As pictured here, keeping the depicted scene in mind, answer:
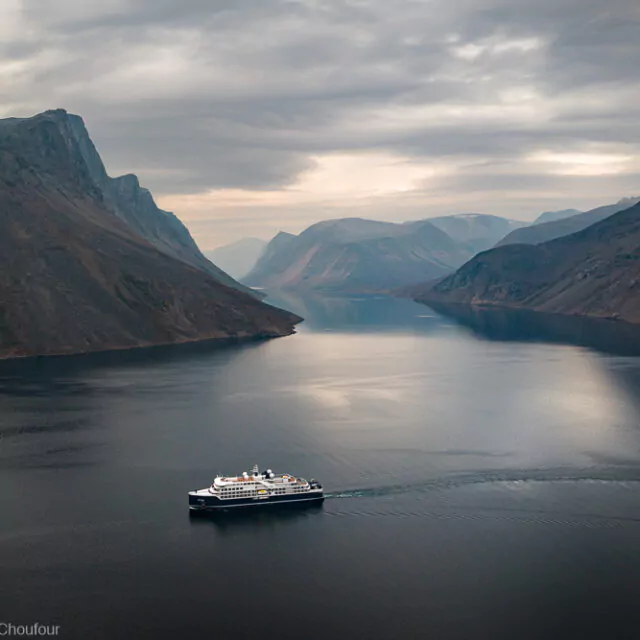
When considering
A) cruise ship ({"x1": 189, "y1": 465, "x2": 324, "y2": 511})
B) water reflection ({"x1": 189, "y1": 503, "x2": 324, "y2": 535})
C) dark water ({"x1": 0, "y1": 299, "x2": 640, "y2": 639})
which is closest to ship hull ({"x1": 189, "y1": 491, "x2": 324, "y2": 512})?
cruise ship ({"x1": 189, "y1": 465, "x2": 324, "y2": 511})

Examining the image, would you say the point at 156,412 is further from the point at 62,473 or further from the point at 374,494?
the point at 374,494

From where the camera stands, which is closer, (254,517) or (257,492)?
(254,517)

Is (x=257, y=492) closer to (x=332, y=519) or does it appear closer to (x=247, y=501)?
(x=247, y=501)

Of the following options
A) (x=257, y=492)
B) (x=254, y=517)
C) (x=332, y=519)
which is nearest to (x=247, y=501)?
(x=257, y=492)

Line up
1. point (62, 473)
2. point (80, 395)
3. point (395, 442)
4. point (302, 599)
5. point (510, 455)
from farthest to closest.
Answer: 1. point (80, 395)
2. point (395, 442)
3. point (510, 455)
4. point (62, 473)
5. point (302, 599)

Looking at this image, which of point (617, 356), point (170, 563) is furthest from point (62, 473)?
point (617, 356)

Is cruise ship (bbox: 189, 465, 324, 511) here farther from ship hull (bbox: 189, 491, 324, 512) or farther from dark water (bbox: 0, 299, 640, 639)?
dark water (bbox: 0, 299, 640, 639)

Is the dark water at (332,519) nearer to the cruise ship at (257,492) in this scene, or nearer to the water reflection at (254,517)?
the water reflection at (254,517)
